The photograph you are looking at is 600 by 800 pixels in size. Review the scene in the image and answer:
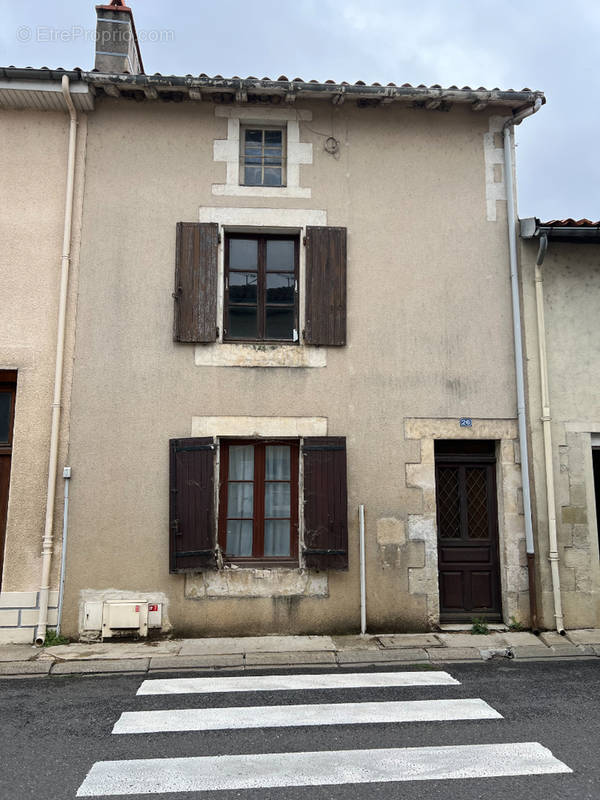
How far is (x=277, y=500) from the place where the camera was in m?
6.98

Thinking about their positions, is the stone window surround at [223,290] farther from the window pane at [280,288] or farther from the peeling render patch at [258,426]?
the peeling render patch at [258,426]

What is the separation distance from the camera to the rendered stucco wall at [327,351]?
6.66 metres

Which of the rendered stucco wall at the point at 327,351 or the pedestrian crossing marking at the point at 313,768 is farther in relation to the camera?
the rendered stucco wall at the point at 327,351

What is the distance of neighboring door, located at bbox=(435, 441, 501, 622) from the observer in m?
7.09

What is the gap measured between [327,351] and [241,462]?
1.60 m

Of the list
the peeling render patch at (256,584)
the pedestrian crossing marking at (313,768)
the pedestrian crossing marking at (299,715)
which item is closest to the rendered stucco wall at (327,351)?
the peeling render patch at (256,584)

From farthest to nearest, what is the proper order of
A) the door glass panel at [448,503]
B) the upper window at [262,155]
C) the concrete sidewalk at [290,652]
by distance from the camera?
the upper window at [262,155], the door glass panel at [448,503], the concrete sidewalk at [290,652]

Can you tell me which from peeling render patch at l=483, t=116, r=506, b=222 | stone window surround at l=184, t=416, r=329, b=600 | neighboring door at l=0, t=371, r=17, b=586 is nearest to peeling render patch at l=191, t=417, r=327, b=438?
stone window surround at l=184, t=416, r=329, b=600

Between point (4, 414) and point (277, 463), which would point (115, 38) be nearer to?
point (4, 414)

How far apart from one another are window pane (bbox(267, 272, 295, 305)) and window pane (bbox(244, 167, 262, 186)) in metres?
1.13

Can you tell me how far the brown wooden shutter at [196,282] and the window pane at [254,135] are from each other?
124 cm

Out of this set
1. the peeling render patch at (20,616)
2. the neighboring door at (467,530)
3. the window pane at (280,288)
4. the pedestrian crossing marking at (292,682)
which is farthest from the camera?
the window pane at (280,288)

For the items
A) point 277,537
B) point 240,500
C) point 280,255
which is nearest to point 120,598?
point 240,500

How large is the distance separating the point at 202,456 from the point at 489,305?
3765 mm
